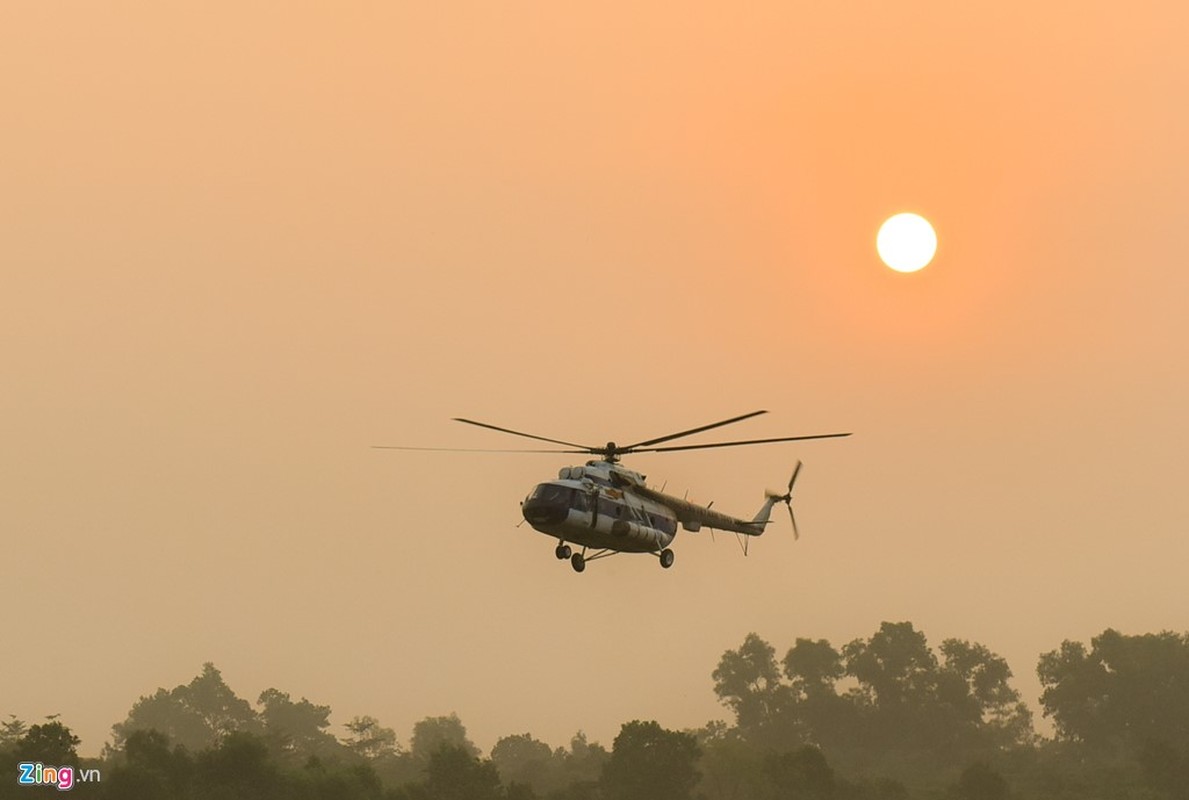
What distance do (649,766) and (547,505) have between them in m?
119

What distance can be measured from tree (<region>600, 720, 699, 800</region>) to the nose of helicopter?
117069mm

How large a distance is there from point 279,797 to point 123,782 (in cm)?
1544

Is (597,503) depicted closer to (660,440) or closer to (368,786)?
(660,440)

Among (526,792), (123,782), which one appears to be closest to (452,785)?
(526,792)

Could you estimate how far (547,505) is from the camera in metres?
70.1

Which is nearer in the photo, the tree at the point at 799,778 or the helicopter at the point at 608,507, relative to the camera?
the helicopter at the point at 608,507

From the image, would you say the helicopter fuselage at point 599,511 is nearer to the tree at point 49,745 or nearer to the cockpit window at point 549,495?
the cockpit window at point 549,495

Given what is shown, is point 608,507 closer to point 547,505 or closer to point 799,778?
point 547,505

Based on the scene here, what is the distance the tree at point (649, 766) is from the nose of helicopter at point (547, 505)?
384 ft

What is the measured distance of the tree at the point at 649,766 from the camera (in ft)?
598

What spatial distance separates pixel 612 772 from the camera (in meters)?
183

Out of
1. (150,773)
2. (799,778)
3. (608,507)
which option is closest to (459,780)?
(150,773)

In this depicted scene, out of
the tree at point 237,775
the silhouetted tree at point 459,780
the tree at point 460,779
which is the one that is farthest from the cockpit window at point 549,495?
the tree at point 460,779

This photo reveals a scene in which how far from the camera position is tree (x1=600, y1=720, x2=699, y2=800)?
182 meters
